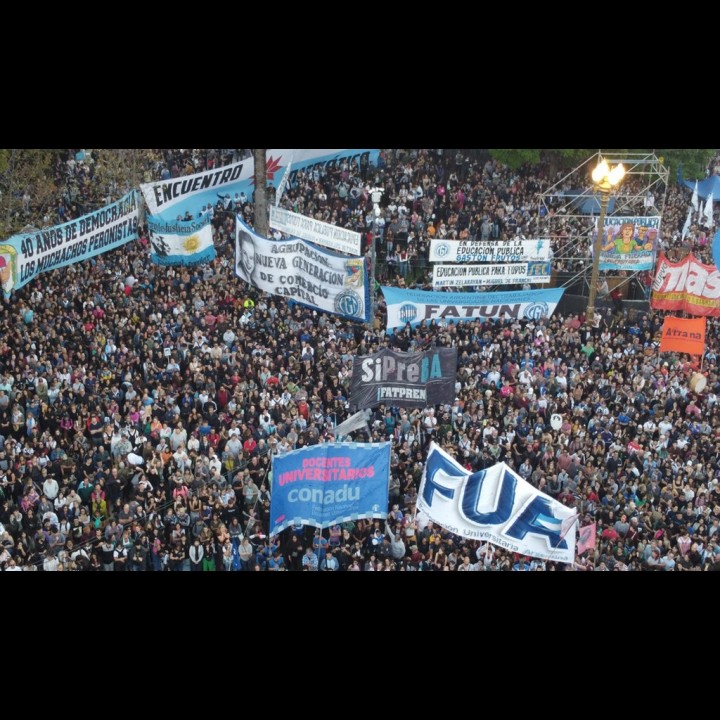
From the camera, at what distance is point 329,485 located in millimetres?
13227

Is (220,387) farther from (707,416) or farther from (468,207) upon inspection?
(468,207)

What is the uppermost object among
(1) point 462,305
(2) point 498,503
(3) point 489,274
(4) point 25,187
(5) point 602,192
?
(5) point 602,192

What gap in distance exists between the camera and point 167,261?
65.0 ft

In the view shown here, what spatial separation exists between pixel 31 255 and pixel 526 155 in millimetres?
13978

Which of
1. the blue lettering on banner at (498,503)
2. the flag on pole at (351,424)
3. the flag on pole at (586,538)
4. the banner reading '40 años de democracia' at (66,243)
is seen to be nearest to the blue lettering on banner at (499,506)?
the blue lettering on banner at (498,503)

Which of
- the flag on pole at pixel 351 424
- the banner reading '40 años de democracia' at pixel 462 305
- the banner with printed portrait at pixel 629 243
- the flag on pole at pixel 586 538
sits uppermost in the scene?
the banner with printed portrait at pixel 629 243

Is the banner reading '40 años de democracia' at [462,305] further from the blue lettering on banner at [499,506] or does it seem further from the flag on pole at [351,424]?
the blue lettering on banner at [499,506]

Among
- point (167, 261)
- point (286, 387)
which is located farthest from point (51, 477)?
point (167, 261)

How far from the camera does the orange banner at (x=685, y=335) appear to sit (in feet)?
59.2

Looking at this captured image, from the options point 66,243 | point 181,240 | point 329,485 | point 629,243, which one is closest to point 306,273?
point 181,240

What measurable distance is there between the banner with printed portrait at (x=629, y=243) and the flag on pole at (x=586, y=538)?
9080mm

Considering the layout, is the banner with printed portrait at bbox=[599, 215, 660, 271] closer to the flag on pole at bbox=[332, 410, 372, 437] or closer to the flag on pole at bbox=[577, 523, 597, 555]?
the flag on pole at bbox=[332, 410, 372, 437]

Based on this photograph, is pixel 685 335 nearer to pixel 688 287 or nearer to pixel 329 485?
pixel 688 287

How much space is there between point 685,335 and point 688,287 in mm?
2661
